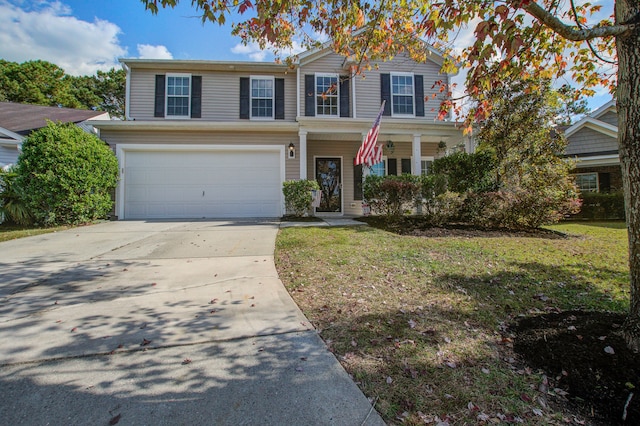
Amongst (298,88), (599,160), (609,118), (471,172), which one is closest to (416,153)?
(471,172)

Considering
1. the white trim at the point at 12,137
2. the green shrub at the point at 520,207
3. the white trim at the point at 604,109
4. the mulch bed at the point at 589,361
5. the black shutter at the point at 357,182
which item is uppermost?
the white trim at the point at 604,109

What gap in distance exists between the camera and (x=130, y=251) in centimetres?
514

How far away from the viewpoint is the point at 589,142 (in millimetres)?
14344

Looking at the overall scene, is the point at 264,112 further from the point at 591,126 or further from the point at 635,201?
the point at 591,126

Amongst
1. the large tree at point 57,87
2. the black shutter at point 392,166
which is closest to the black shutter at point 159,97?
the black shutter at point 392,166

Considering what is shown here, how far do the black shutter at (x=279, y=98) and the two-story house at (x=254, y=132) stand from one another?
0.04m

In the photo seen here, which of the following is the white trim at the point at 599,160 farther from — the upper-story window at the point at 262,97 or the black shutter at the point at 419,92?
the upper-story window at the point at 262,97

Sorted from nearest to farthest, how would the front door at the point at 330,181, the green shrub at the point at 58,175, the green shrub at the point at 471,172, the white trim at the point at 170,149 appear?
the green shrub at the point at 58,175 → the green shrub at the point at 471,172 → the white trim at the point at 170,149 → the front door at the point at 330,181

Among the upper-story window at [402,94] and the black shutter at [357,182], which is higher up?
the upper-story window at [402,94]

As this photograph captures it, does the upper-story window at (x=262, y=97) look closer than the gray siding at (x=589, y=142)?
Yes

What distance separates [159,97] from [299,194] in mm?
6757

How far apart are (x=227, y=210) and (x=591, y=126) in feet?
54.8

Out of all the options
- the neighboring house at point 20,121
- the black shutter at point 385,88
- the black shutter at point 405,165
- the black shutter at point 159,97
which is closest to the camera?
the neighboring house at point 20,121

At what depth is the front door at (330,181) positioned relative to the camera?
12.6m
